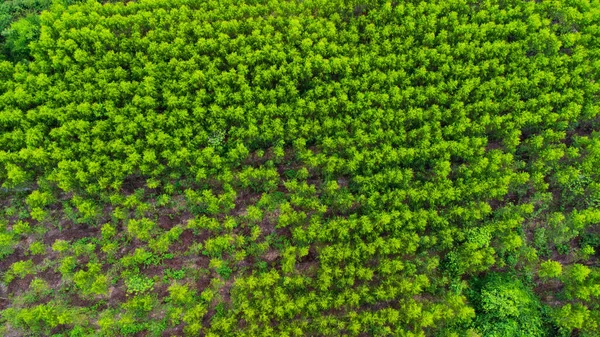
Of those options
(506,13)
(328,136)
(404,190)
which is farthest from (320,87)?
(506,13)

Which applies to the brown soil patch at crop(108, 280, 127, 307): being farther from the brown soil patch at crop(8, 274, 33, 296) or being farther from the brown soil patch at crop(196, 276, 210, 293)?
the brown soil patch at crop(8, 274, 33, 296)

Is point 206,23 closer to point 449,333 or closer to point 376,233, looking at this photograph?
point 376,233

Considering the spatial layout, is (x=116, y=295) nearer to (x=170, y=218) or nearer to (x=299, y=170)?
(x=170, y=218)

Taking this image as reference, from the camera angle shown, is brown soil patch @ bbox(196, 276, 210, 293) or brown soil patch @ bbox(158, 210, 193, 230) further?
brown soil patch @ bbox(158, 210, 193, 230)

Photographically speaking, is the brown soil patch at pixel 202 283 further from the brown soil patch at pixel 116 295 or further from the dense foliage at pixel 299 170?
the brown soil patch at pixel 116 295

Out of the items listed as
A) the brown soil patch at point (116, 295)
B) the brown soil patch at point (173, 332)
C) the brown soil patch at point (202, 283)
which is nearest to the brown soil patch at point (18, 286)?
the brown soil patch at point (116, 295)

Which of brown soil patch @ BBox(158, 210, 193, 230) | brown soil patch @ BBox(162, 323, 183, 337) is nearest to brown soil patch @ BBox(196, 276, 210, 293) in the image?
brown soil patch @ BBox(162, 323, 183, 337)

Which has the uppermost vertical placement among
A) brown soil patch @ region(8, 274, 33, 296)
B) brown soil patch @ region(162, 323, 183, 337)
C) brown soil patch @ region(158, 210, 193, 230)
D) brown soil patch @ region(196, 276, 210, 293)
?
brown soil patch @ region(158, 210, 193, 230)

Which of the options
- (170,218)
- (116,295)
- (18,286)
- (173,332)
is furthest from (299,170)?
(18,286)
